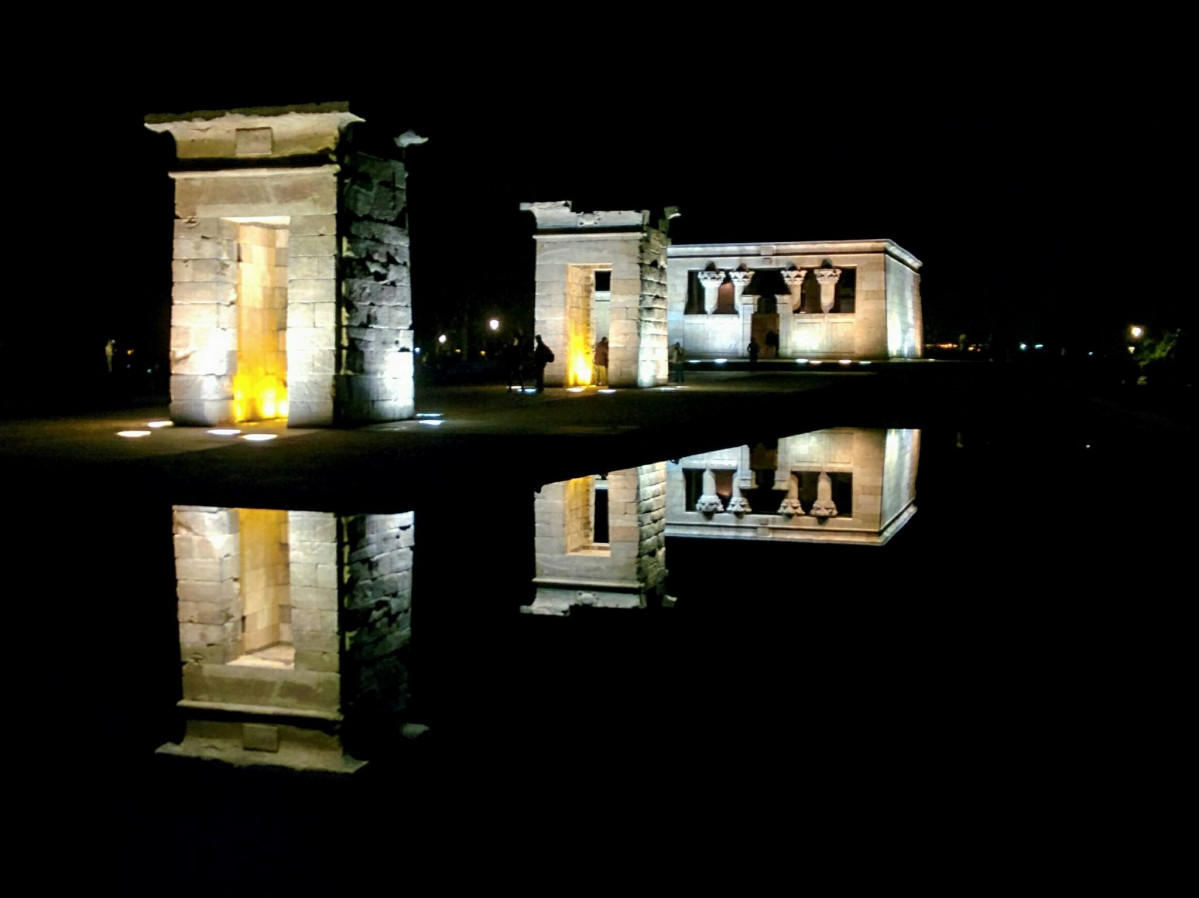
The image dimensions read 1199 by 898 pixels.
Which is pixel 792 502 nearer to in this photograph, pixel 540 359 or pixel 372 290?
pixel 372 290

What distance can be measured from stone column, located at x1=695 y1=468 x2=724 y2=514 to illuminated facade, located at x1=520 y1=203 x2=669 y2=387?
54.2 ft

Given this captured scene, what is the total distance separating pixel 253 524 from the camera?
8.36 meters

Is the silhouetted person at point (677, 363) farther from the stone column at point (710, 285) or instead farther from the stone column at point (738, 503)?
the stone column at point (738, 503)

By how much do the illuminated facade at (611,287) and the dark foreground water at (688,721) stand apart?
20.7 metres

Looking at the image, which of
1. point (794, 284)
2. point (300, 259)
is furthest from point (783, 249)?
point (300, 259)

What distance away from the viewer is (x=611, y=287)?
93.1 ft

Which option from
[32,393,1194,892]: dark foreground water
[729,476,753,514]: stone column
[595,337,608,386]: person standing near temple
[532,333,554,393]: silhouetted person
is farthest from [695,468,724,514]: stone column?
[595,337,608,386]: person standing near temple

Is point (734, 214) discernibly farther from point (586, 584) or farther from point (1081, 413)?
point (586, 584)

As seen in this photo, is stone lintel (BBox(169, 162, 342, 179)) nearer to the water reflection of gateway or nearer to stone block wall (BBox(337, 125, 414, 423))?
stone block wall (BBox(337, 125, 414, 423))

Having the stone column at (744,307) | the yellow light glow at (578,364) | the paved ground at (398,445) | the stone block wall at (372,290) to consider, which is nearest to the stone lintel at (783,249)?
the stone column at (744,307)

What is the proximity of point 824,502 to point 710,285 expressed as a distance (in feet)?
130

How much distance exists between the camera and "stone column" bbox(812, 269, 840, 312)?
4775cm

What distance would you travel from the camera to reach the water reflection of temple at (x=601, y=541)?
265 inches

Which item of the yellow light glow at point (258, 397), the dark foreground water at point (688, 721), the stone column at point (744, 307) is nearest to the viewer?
the dark foreground water at point (688, 721)
